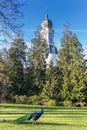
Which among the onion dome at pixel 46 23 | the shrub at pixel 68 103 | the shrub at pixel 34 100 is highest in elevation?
the onion dome at pixel 46 23

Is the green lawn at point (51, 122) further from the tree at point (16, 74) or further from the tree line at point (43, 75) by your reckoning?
the tree at point (16, 74)

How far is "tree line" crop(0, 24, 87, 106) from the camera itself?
143 ft

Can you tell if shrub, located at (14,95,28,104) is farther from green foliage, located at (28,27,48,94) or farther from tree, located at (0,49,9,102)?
green foliage, located at (28,27,48,94)

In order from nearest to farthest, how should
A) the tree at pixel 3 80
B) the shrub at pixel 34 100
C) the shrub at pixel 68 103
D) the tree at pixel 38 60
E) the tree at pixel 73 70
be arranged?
the shrub at pixel 68 103 < the shrub at pixel 34 100 < the tree at pixel 73 70 < the tree at pixel 3 80 < the tree at pixel 38 60

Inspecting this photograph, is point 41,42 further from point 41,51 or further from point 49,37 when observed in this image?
point 49,37

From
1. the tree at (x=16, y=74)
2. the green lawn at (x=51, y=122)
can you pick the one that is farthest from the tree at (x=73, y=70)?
the green lawn at (x=51, y=122)

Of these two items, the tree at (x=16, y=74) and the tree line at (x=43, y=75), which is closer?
the tree line at (x=43, y=75)

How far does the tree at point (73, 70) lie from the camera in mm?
43375

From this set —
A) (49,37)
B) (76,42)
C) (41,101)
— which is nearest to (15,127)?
(41,101)

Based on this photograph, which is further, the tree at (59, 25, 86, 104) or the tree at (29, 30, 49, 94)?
the tree at (29, 30, 49, 94)

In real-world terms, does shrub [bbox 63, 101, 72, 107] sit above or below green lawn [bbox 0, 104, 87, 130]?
above

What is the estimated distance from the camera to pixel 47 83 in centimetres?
4447

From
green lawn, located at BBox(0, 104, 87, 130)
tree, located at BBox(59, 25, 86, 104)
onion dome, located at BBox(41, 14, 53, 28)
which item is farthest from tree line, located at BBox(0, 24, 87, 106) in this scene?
onion dome, located at BBox(41, 14, 53, 28)

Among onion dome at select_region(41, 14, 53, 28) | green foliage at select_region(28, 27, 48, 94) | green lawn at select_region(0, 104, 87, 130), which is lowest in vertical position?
green lawn at select_region(0, 104, 87, 130)
